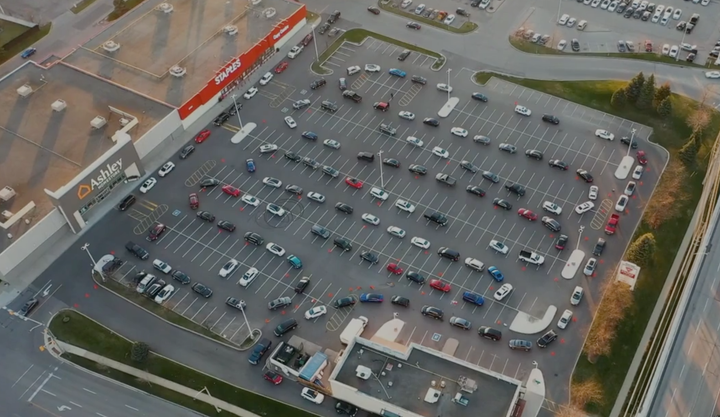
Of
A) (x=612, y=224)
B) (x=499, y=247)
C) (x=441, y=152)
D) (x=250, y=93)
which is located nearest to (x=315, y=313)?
(x=499, y=247)

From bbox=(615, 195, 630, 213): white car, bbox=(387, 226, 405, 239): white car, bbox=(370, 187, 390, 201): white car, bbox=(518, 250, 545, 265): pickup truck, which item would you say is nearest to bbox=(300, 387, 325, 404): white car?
bbox=(387, 226, 405, 239): white car

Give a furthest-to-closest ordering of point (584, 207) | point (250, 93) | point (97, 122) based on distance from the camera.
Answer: point (250, 93)
point (97, 122)
point (584, 207)

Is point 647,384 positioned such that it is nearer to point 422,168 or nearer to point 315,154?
point 422,168

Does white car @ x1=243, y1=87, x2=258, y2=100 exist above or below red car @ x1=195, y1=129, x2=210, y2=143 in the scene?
above

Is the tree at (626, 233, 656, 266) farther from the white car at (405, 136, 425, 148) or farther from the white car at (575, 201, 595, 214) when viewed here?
the white car at (405, 136, 425, 148)

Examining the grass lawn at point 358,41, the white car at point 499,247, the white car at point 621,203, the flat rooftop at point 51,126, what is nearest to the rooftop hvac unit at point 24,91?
the flat rooftop at point 51,126

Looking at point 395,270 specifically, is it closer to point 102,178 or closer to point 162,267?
point 162,267
